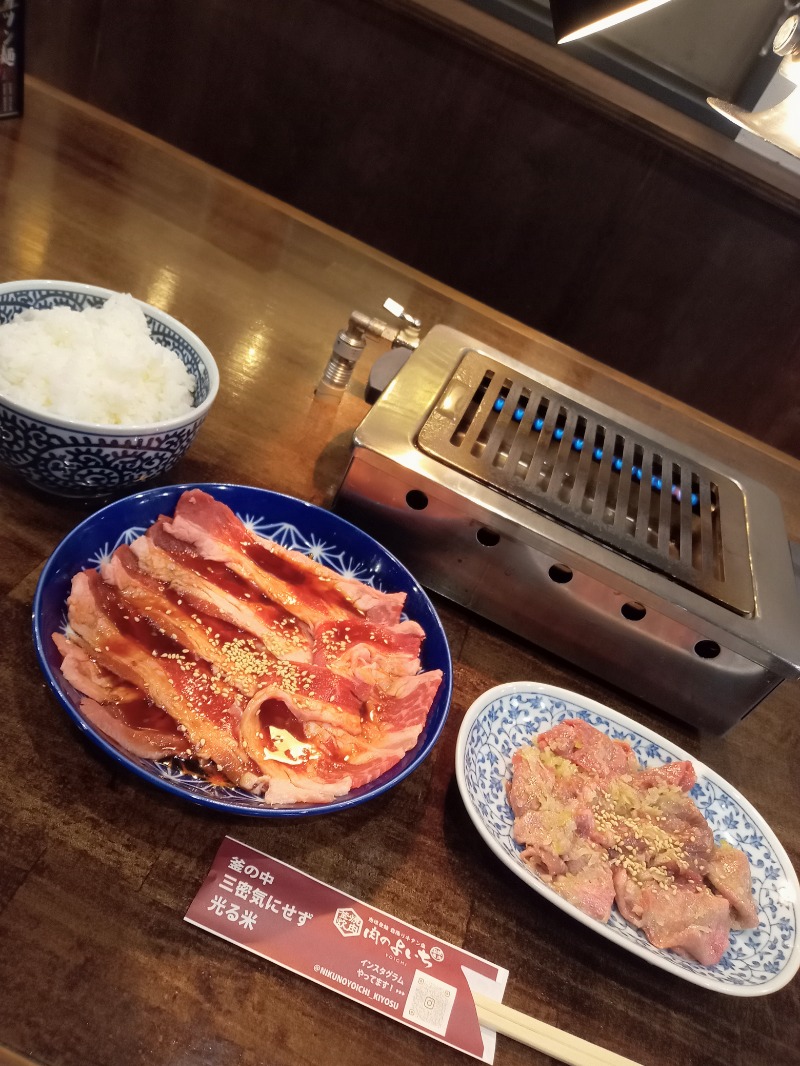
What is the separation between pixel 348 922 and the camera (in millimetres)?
1031

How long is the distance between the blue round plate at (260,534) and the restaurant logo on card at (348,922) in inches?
5.8

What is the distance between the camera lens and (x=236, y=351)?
2.00m

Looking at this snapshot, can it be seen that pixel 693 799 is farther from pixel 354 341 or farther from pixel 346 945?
pixel 354 341

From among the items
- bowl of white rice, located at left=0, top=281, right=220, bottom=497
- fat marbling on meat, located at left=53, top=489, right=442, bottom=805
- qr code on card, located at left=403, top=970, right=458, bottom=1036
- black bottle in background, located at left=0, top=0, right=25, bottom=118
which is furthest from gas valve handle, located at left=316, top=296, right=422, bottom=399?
black bottle in background, located at left=0, top=0, right=25, bottom=118

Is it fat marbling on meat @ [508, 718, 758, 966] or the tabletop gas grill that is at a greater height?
the tabletop gas grill

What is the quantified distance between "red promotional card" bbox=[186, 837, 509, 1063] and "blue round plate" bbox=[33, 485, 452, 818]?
113 millimetres

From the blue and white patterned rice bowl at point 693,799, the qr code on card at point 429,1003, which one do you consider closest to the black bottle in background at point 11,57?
the blue and white patterned rice bowl at point 693,799

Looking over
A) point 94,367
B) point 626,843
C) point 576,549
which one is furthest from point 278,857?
point 94,367

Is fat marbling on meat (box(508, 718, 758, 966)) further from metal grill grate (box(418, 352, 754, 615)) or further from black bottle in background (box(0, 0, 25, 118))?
black bottle in background (box(0, 0, 25, 118))

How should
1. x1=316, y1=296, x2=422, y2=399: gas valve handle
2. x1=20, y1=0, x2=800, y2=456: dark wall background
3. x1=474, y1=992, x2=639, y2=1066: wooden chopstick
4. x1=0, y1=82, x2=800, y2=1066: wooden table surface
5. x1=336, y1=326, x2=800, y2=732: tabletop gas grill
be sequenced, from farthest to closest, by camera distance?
x1=20, y1=0, x2=800, y2=456: dark wall background < x1=316, y1=296, x2=422, y2=399: gas valve handle < x1=336, y1=326, x2=800, y2=732: tabletop gas grill < x1=474, y1=992, x2=639, y2=1066: wooden chopstick < x1=0, y1=82, x2=800, y2=1066: wooden table surface

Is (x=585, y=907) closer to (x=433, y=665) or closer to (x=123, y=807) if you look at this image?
(x=433, y=665)

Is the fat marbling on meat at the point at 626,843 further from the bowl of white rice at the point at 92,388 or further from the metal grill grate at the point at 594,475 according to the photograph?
the bowl of white rice at the point at 92,388

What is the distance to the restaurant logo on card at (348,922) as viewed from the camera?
102 centimetres

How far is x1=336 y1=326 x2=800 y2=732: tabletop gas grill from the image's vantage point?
1418mm
